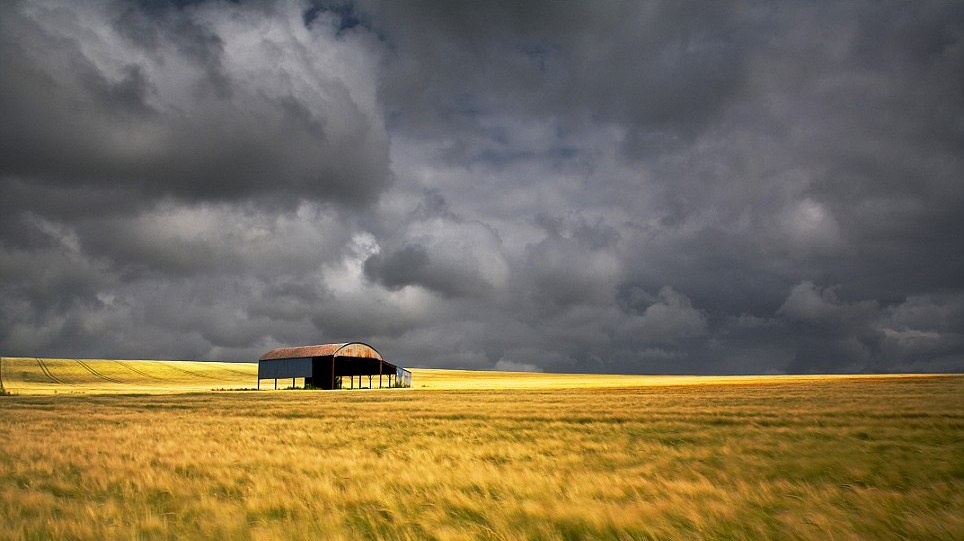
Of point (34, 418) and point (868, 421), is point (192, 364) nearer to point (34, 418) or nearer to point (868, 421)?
point (34, 418)

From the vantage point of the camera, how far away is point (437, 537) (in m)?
7.25

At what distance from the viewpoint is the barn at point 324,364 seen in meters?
77.8

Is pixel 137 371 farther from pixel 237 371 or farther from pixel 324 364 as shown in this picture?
pixel 324 364

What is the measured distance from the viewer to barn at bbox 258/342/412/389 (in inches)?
3061

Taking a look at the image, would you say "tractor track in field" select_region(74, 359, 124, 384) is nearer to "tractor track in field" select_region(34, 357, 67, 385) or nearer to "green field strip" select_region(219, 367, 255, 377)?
"tractor track in field" select_region(34, 357, 67, 385)

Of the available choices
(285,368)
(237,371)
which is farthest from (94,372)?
(285,368)

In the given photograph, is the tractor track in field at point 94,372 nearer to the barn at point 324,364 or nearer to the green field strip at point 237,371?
the green field strip at point 237,371

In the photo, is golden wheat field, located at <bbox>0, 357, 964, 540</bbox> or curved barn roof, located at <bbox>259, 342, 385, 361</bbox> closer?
golden wheat field, located at <bbox>0, 357, 964, 540</bbox>

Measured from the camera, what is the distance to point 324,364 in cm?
7794

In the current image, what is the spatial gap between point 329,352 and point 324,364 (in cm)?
205

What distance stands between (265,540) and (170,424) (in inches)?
793

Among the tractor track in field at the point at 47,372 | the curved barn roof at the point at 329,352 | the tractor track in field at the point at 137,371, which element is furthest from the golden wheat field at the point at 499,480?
the tractor track in field at the point at 137,371

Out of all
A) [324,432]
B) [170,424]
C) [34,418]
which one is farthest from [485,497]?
[34,418]

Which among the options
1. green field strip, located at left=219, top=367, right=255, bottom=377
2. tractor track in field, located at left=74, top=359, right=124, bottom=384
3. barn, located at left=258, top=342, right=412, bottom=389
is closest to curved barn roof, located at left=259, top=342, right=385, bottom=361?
barn, located at left=258, top=342, right=412, bottom=389
